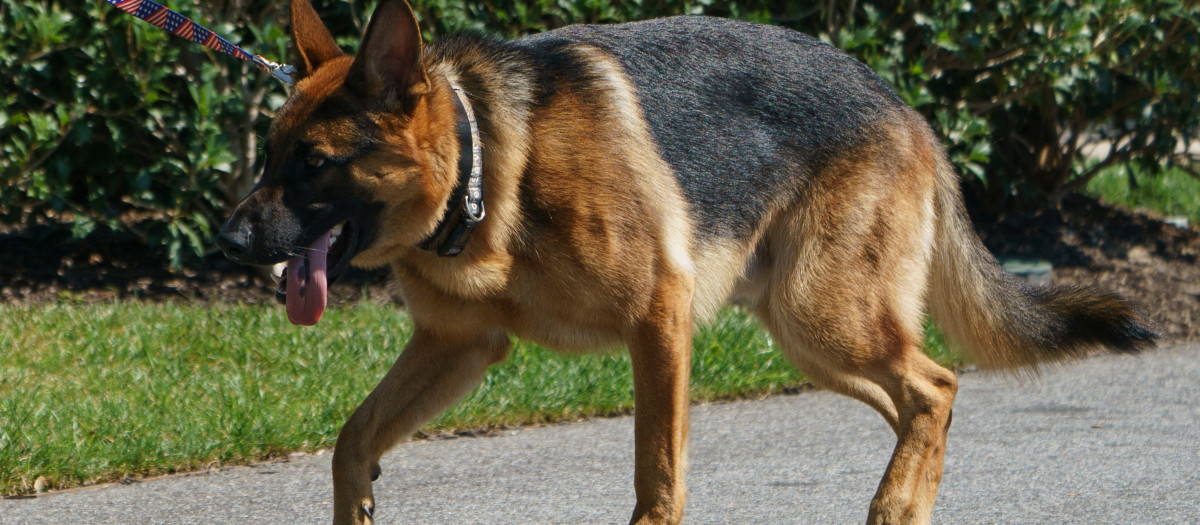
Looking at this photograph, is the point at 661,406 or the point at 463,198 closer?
the point at 463,198

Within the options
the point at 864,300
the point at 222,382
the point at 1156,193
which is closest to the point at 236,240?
the point at 864,300

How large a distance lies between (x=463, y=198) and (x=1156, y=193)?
7.94m

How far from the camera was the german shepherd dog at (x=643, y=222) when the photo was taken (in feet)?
10.5

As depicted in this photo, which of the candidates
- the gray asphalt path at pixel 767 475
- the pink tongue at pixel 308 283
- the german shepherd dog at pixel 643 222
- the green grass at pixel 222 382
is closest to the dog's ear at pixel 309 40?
the german shepherd dog at pixel 643 222

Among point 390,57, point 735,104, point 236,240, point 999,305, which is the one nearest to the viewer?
point 236,240

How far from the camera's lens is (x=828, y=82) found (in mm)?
4098

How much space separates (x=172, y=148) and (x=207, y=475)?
2.46 metres

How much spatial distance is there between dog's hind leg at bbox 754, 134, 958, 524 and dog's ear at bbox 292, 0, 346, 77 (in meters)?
1.50

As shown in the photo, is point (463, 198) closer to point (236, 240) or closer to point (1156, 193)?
point (236, 240)

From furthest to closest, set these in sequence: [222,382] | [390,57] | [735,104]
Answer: [222,382] < [735,104] < [390,57]

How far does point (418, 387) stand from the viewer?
12.4 feet

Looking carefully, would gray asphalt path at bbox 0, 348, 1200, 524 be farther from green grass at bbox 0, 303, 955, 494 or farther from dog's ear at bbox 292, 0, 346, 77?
dog's ear at bbox 292, 0, 346, 77

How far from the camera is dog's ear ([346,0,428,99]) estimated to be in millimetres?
3066

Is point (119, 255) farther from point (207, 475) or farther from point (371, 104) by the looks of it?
point (371, 104)
